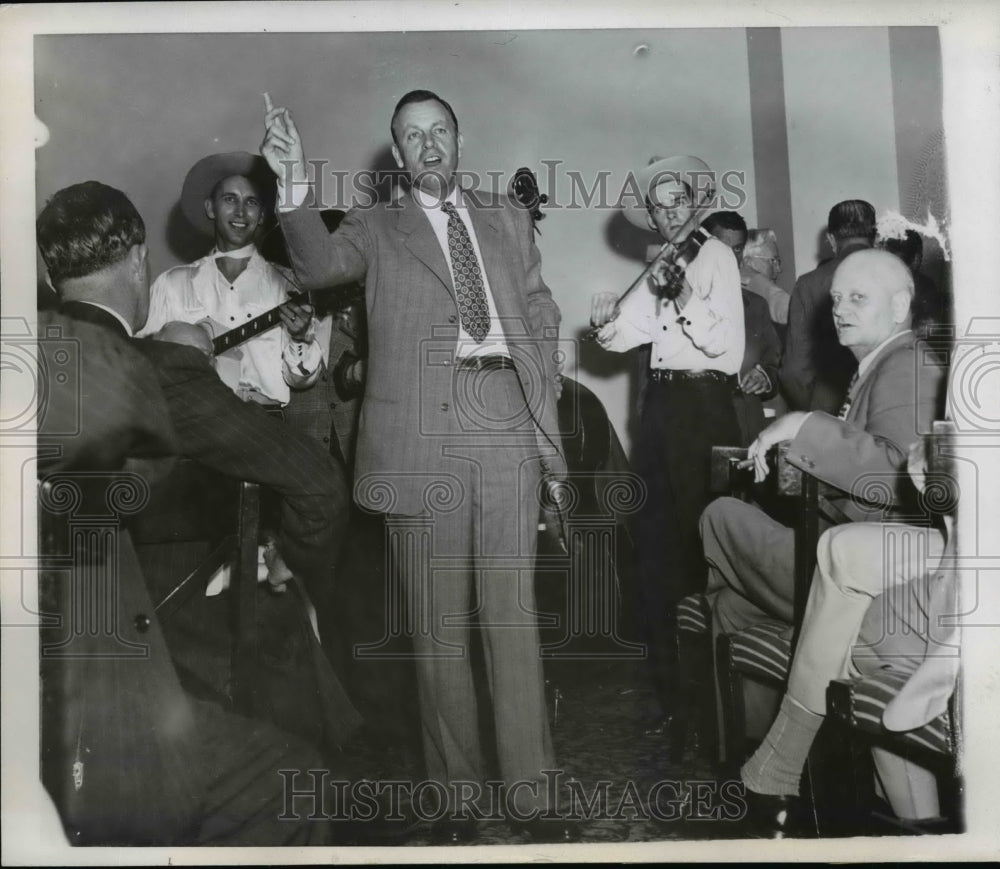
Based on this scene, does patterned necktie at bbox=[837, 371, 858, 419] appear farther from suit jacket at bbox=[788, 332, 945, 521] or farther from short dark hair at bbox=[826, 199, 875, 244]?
short dark hair at bbox=[826, 199, 875, 244]

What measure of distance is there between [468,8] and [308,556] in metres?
2.13

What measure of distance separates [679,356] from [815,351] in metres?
0.50

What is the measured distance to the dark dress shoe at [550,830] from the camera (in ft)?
13.9

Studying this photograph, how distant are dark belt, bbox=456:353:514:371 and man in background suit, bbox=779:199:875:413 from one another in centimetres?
103

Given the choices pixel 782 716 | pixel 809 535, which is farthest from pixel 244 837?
pixel 809 535

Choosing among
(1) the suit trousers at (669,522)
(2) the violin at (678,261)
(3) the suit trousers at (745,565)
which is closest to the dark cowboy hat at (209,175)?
(2) the violin at (678,261)

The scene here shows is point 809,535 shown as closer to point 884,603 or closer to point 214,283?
point 884,603

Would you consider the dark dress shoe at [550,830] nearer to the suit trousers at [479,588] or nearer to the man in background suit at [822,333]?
the suit trousers at [479,588]

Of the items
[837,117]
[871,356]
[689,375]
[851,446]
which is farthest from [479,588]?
[837,117]

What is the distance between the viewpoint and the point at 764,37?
173 inches

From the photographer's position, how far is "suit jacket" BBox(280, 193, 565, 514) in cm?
421

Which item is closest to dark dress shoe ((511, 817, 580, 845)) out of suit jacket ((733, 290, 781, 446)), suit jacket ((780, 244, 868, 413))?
suit jacket ((733, 290, 781, 446))

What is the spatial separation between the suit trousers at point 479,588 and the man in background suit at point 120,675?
565 millimetres

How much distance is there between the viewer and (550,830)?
4250mm
